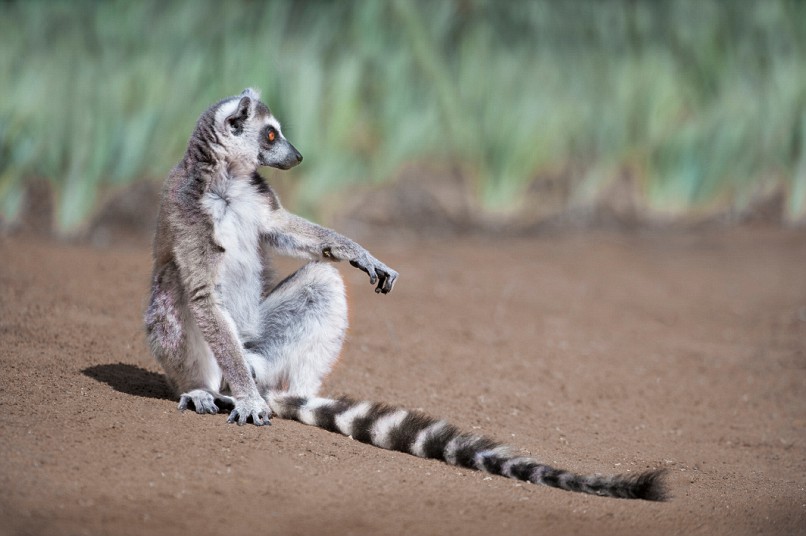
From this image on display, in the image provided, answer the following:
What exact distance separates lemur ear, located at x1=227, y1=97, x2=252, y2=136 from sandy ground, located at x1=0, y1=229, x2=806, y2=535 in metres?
1.47

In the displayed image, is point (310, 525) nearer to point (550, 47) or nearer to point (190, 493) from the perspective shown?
point (190, 493)

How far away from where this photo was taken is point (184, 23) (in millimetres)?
10312

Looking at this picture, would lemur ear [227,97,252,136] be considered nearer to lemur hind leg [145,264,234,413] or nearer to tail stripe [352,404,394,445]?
lemur hind leg [145,264,234,413]

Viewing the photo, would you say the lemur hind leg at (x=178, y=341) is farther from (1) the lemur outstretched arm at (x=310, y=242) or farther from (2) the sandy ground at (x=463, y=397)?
(1) the lemur outstretched arm at (x=310, y=242)

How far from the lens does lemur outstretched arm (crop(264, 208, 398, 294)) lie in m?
5.10

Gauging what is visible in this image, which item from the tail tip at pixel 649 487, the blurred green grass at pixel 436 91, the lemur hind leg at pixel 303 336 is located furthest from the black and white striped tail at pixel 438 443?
the blurred green grass at pixel 436 91

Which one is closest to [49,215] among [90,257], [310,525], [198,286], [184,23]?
[90,257]

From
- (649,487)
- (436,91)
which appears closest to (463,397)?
(649,487)

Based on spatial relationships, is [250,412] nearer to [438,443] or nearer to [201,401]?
[201,401]

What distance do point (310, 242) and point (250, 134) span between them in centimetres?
66

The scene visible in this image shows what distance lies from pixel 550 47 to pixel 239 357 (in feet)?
27.3

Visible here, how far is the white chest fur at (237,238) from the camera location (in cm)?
494

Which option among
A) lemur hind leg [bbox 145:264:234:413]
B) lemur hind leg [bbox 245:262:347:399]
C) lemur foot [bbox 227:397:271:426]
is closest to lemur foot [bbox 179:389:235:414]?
lemur hind leg [bbox 145:264:234:413]

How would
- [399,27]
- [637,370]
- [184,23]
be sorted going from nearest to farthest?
[637,370], [184,23], [399,27]
